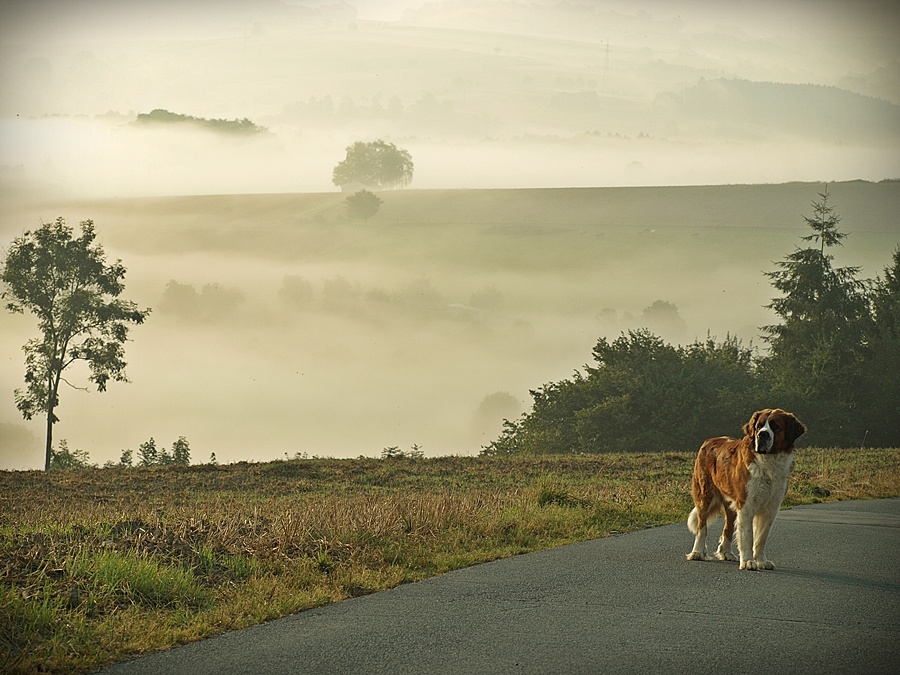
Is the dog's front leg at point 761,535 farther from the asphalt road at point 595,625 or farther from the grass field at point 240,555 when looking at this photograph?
the grass field at point 240,555

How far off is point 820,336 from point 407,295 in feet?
336

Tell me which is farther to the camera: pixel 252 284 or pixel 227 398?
pixel 252 284

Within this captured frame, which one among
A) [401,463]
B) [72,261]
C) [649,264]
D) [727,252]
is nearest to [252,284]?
[649,264]

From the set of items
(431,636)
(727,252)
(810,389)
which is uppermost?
(727,252)

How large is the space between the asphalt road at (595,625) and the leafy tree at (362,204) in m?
148

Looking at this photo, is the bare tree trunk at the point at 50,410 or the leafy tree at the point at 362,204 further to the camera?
the leafy tree at the point at 362,204

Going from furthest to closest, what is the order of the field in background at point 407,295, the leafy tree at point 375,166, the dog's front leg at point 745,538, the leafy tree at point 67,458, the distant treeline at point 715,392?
the leafy tree at point 375,166 → the field in background at point 407,295 → the leafy tree at point 67,458 → the distant treeline at point 715,392 → the dog's front leg at point 745,538

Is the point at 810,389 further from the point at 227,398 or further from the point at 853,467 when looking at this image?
the point at 227,398

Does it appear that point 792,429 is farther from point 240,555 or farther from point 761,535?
point 240,555

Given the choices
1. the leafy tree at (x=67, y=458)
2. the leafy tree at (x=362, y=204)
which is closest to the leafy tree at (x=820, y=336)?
the leafy tree at (x=67, y=458)

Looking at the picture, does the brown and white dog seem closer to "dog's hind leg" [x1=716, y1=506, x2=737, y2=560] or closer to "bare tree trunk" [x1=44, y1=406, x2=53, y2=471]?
"dog's hind leg" [x1=716, y1=506, x2=737, y2=560]

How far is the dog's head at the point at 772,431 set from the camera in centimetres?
1148

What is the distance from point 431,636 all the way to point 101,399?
126 metres

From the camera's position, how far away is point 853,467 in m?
28.7
